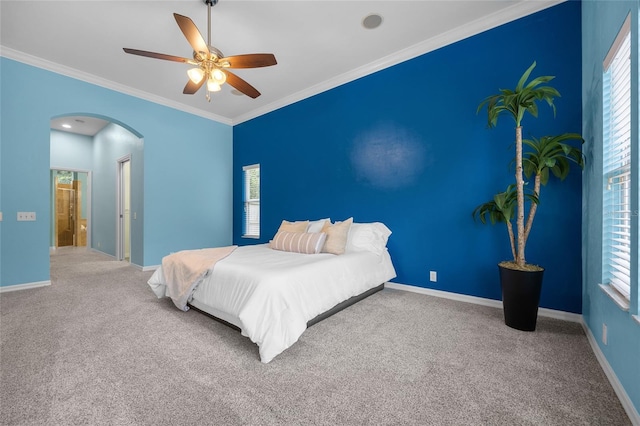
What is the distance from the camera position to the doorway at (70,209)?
→ 7742 mm

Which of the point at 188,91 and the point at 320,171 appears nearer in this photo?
the point at 188,91

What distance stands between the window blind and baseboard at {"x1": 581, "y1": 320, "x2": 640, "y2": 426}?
492 millimetres

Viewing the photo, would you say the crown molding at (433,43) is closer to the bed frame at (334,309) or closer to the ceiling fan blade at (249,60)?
the ceiling fan blade at (249,60)

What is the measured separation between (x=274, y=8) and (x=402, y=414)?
3548 mm

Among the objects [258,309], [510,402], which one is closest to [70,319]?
[258,309]

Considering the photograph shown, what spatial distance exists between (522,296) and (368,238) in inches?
64.4

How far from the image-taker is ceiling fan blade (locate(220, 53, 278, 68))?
2465 millimetres

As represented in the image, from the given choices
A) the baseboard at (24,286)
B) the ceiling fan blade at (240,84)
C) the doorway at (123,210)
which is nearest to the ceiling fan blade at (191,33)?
the ceiling fan blade at (240,84)

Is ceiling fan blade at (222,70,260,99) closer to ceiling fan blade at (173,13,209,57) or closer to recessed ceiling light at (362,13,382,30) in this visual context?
ceiling fan blade at (173,13,209,57)

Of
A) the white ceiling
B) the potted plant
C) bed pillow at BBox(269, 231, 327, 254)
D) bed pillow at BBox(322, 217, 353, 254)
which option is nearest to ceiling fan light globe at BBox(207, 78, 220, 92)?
the white ceiling

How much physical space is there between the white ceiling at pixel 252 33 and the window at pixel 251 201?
6.45 ft

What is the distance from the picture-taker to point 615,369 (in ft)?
5.11

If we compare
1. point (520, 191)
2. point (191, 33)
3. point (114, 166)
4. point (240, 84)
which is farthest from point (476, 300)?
point (114, 166)

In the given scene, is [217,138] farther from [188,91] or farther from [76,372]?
[76,372]
